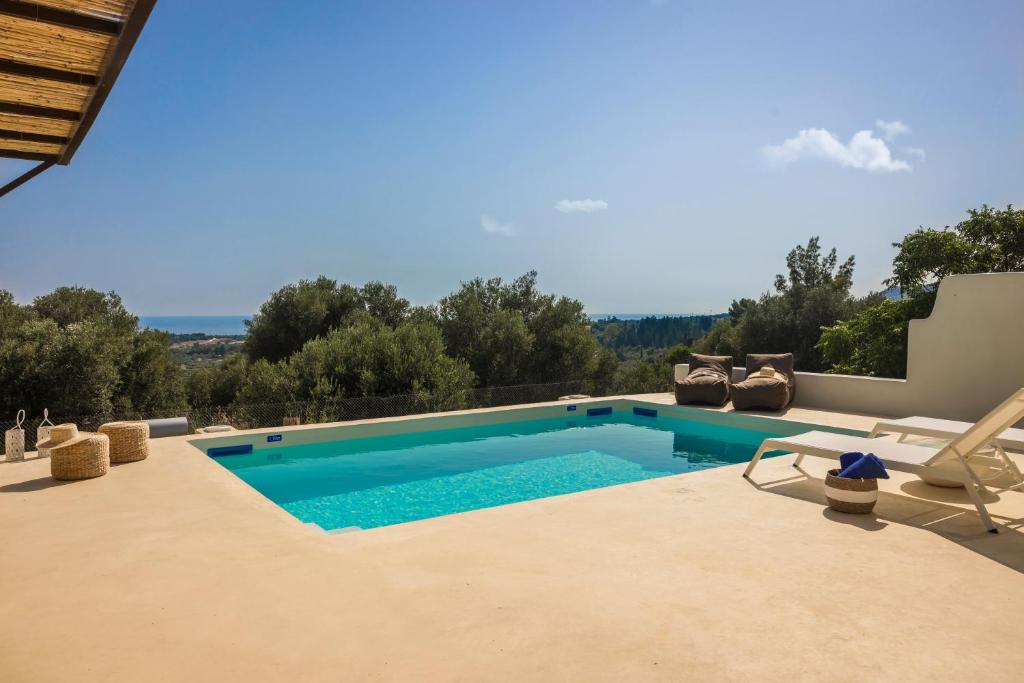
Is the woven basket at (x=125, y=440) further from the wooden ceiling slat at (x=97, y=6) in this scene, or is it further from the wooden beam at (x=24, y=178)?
the wooden ceiling slat at (x=97, y=6)

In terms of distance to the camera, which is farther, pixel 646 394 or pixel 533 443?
pixel 646 394

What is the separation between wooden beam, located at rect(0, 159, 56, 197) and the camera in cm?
359

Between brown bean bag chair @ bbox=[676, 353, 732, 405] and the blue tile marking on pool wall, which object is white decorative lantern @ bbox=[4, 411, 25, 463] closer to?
the blue tile marking on pool wall

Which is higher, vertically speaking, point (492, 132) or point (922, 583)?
point (492, 132)

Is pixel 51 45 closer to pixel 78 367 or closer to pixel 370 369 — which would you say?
pixel 370 369

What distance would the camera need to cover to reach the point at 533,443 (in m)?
9.46

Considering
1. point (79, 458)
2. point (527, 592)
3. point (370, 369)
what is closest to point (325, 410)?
point (370, 369)

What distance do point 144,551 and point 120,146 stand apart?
2673cm

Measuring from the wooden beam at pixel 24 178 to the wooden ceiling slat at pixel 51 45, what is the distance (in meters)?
1.10

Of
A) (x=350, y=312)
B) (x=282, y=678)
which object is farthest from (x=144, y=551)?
(x=350, y=312)

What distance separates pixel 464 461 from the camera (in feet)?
27.3

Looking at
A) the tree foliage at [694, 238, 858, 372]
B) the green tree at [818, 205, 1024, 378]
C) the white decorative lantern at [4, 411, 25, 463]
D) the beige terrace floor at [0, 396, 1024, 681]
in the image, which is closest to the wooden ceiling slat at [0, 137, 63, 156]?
the beige terrace floor at [0, 396, 1024, 681]

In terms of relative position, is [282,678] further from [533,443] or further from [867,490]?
[533,443]

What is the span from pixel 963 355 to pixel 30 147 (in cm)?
1105
